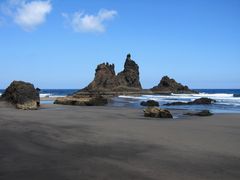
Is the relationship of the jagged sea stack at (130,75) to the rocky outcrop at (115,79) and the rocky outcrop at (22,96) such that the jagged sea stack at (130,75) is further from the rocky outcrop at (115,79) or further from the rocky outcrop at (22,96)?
the rocky outcrop at (22,96)

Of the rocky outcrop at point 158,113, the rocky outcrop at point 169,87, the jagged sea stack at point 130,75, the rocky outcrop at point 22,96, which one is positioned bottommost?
the rocky outcrop at point 158,113

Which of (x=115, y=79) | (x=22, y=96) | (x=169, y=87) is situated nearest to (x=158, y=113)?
(x=22, y=96)

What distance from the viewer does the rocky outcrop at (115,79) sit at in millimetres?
100812

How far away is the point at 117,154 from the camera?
30.5ft

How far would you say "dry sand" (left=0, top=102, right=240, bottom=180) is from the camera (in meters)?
7.30

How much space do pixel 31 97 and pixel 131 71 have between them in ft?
274

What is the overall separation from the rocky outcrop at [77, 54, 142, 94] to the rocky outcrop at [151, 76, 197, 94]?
646cm

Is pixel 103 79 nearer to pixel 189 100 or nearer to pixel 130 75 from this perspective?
pixel 130 75

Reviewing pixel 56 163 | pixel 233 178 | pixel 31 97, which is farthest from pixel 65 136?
pixel 31 97

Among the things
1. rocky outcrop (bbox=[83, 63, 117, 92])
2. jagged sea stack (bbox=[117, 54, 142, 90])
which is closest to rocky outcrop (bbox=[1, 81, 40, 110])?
rocky outcrop (bbox=[83, 63, 117, 92])

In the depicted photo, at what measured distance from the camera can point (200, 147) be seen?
10508 mm

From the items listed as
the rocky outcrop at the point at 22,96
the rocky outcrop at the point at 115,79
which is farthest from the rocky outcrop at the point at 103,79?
the rocky outcrop at the point at 22,96

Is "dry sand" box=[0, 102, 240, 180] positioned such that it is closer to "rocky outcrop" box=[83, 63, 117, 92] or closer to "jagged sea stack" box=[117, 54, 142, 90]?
"rocky outcrop" box=[83, 63, 117, 92]

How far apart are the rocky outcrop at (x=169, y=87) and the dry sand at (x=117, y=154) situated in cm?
9400
